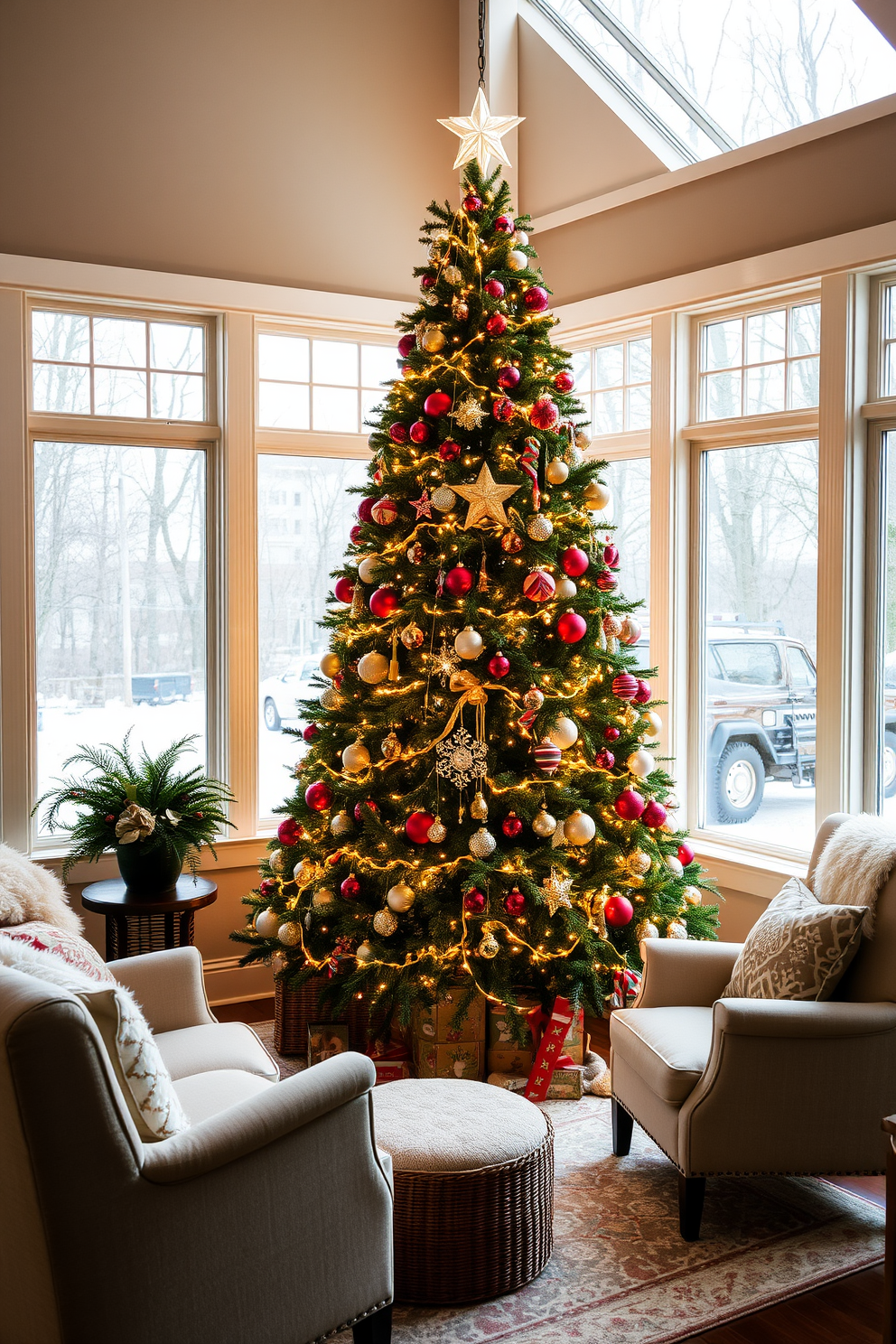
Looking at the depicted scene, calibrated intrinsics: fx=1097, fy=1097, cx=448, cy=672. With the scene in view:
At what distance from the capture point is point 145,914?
386 centimetres

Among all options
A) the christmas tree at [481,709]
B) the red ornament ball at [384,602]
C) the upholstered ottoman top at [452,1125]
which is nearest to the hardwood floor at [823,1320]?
the upholstered ottoman top at [452,1125]

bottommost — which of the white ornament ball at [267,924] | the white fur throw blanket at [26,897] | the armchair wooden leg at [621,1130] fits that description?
the armchair wooden leg at [621,1130]

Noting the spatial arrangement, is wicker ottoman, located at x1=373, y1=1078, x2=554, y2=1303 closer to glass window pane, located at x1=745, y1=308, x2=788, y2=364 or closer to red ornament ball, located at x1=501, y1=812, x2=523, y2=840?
red ornament ball, located at x1=501, y1=812, x2=523, y2=840

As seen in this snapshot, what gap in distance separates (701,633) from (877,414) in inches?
45.6

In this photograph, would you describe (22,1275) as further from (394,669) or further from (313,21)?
(313,21)

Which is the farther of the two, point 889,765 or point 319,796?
point 889,765

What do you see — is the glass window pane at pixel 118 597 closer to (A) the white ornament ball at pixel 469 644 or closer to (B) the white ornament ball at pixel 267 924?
(B) the white ornament ball at pixel 267 924

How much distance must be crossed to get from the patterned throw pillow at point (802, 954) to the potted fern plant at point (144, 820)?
2.04 m

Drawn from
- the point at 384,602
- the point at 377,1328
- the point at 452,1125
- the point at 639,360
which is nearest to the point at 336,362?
the point at 639,360

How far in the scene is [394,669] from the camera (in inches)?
143

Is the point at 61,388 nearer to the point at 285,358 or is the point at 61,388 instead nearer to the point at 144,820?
the point at 285,358

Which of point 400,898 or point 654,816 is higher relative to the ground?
point 654,816

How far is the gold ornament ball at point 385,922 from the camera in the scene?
3502mm

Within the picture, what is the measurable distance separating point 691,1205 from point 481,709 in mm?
1535
